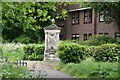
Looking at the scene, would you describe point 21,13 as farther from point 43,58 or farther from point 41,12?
point 43,58

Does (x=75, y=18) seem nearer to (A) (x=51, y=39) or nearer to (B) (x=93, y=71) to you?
(A) (x=51, y=39)

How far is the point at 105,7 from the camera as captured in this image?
2556 centimetres

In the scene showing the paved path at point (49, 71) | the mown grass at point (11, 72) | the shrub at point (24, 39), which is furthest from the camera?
the shrub at point (24, 39)

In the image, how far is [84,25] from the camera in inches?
1539

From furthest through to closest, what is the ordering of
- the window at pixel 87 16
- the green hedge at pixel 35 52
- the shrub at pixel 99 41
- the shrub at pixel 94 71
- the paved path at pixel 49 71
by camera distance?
the window at pixel 87 16 < the shrub at pixel 99 41 < the green hedge at pixel 35 52 < the paved path at pixel 49 71 < the shrub at pixel 94 71

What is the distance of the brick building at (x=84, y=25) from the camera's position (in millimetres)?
35938

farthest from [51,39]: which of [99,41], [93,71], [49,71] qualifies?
[93,71]

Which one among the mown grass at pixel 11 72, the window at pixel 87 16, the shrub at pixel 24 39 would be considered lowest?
the shrub at pixel 24 39

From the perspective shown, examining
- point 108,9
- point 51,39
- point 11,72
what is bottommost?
point 51,39

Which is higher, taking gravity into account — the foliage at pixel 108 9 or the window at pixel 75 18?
the foliage at pixel 108 9

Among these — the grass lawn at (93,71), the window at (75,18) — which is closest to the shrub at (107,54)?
the grass lawn at (93,71)

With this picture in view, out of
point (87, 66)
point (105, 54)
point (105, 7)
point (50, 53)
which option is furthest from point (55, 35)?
A: point (87, 66)

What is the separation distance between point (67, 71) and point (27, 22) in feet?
29.6

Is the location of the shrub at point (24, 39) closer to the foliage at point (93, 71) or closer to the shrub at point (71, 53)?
the shrub at point (71, 53)
